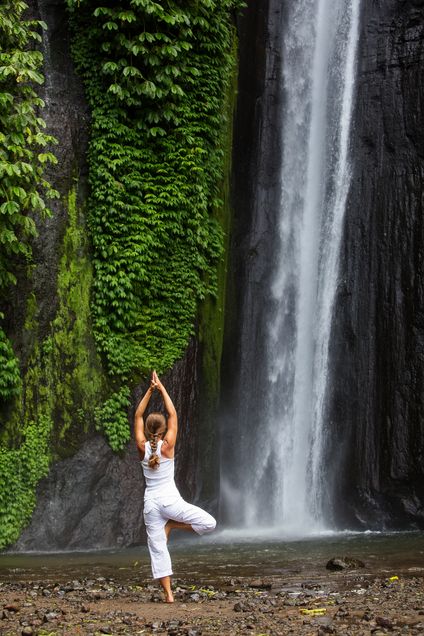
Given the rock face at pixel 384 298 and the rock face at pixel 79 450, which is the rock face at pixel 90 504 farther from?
the rock face at pixel 384 298

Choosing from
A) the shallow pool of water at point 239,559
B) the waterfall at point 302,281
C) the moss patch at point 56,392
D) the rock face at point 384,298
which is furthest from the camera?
the waterfall at point 302,281

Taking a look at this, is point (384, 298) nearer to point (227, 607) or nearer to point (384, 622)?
point (227, 607)

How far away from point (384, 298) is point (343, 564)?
23.4 feet

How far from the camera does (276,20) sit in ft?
58.7

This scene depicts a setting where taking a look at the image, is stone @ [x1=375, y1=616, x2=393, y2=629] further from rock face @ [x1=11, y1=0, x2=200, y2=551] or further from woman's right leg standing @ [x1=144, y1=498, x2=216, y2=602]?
rock face @ [x1=11, y1=0, x2=200, y2=551]

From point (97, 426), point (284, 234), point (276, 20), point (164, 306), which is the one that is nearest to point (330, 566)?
point (97, 426)

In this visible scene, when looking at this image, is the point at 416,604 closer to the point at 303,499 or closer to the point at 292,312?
the point at 303,499

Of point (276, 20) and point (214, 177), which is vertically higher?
point (276, 20)

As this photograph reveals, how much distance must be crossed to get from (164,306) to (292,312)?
10.2 feet

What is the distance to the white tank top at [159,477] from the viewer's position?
282 inches

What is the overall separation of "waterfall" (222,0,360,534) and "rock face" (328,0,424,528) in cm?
32

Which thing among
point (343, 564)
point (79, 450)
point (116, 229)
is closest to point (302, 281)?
point (116, 229)

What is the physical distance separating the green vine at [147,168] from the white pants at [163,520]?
634cm

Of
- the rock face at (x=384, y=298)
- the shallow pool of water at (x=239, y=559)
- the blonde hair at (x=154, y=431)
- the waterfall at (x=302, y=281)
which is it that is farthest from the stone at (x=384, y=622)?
the rock face at (x=384, y=298)
